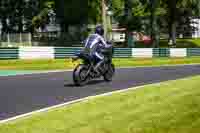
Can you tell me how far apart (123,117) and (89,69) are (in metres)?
8.48

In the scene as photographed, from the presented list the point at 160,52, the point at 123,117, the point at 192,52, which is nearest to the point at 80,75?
the point at 123,117

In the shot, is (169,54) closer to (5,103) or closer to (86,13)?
(86,13)

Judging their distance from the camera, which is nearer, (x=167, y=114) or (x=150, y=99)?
(x=167, y=114)

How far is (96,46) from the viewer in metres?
17.9

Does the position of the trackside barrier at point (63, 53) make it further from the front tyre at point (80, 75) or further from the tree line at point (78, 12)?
the tree line at point (78, 12)

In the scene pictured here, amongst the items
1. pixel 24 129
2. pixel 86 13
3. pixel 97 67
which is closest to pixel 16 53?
pixel 97 67

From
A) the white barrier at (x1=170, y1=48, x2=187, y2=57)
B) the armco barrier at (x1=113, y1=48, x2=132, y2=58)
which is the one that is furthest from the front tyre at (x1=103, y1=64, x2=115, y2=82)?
the white barrier at (x1=170, y1=48, x2=187, y2=57)

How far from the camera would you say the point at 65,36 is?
234ft

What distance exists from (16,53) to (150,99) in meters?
24.7

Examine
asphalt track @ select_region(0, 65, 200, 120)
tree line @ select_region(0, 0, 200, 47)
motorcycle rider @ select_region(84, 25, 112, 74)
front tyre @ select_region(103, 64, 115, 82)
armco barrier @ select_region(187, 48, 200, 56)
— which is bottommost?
armco barrier @ select_region(187, 48, 200, 56)

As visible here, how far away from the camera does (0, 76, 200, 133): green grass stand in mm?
8008

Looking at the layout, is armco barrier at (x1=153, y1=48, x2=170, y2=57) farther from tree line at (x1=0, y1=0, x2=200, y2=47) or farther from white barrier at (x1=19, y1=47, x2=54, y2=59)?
tree line at (x1=0, y1=0, x2=200, y2=47)

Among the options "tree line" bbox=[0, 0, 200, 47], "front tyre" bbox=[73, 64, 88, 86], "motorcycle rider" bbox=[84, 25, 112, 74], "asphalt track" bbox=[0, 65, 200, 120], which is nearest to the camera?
"asphalt track" bbox=[0, 65, 200, 120]

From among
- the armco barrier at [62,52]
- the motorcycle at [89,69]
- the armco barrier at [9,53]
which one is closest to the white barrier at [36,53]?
the armco barrier at [62,52]
